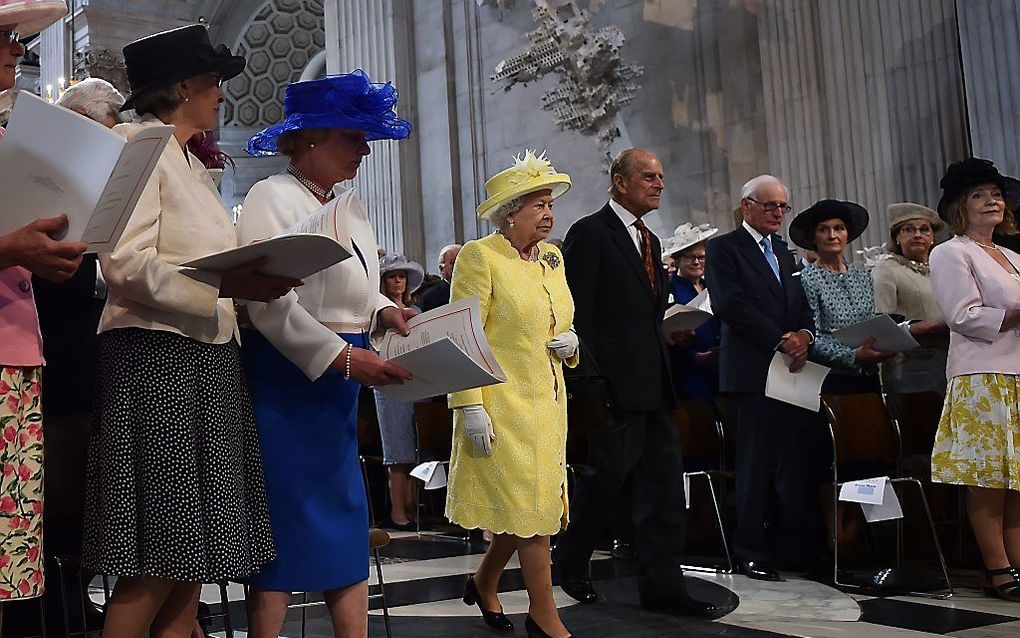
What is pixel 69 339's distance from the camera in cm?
348

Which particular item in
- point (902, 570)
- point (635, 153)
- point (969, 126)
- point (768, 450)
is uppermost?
point (969, 126)

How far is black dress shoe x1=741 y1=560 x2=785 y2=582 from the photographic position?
5500 millimetres

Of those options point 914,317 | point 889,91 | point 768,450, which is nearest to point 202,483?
point 768,450

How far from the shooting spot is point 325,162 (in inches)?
124

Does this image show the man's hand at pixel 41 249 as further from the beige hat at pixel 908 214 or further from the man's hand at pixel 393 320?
the beige hat at pixel 908 214

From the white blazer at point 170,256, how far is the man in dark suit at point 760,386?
11.0 ft

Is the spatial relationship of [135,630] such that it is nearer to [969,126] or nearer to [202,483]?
[202,483]

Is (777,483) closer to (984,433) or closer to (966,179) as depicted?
(984,433)

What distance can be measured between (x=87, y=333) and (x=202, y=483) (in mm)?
1103

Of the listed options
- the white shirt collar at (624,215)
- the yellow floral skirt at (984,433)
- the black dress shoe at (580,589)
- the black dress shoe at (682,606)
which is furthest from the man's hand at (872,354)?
the black dress shoe at (580,589)

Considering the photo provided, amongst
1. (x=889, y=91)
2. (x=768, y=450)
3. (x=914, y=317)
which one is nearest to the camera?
(x=768, y=450)

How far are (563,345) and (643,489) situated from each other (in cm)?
97

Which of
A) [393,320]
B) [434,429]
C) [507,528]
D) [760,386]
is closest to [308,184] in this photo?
[393,320]

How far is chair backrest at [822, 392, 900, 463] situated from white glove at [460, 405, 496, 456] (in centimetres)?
202
